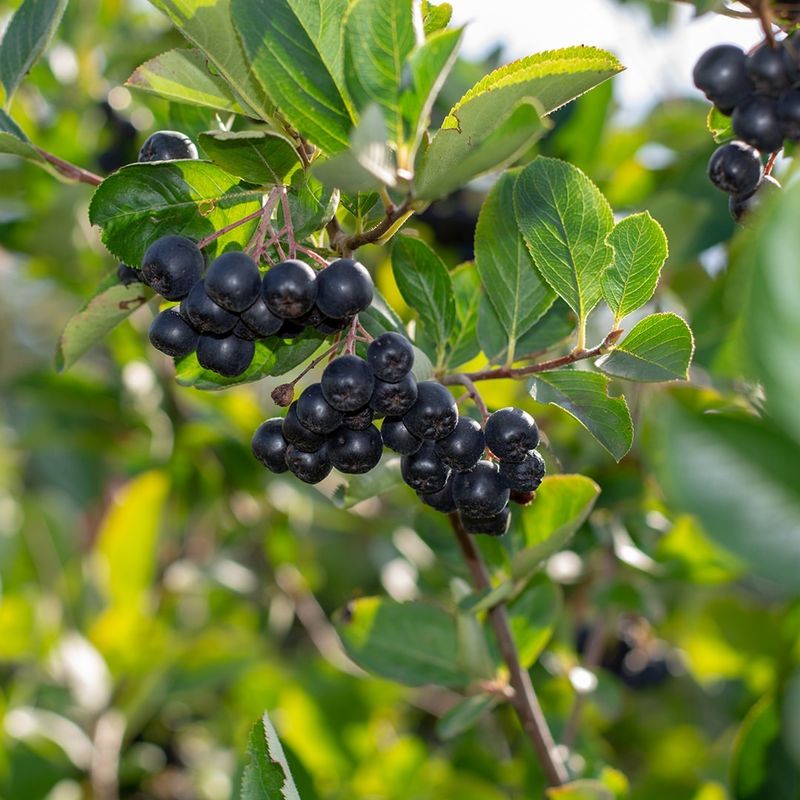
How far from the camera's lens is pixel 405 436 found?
1.15 meters

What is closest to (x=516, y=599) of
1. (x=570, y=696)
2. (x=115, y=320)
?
(x=570, y=696)

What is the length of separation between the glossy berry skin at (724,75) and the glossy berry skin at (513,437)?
17.2 inches

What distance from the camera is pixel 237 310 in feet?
3.45

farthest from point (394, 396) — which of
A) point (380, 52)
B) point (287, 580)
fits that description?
point (287, 580)

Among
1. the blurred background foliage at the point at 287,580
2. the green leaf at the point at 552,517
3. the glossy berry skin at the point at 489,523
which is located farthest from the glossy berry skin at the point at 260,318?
the blurred background foliage at the point at 287,580

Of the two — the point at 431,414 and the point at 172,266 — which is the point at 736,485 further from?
the point at 172,266

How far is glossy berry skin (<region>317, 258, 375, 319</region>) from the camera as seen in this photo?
1048 mm

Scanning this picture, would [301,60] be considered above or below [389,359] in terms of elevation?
Result: above

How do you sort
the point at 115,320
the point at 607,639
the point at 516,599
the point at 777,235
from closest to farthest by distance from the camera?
the point at 777,235 < the point at 115,320 < the point at 516,599 < the point at 607,639

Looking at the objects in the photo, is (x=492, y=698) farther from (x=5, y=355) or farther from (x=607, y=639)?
(x=5, y=355)

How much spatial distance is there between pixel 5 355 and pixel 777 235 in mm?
8293

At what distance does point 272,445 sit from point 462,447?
0.25m

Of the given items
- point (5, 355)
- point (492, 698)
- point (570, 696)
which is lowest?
point (5, 355)

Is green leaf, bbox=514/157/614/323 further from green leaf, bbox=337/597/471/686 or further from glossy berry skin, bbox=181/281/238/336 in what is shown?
green leaf, bbox=337/597/471/686
